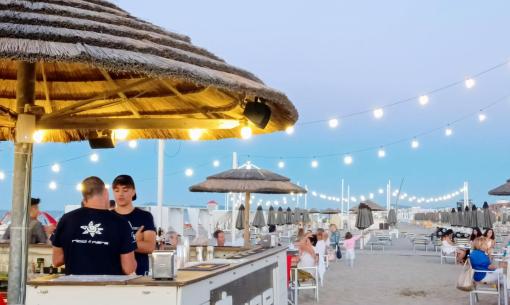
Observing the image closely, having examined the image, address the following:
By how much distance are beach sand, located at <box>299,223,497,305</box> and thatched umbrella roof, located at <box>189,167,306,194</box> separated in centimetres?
226

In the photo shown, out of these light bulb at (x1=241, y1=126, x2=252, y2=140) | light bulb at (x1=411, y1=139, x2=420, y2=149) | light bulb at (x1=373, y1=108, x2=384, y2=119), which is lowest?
light bulb at (x1=241, y1=126, x2=252, y2=140)

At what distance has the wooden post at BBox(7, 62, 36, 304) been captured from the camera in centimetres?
455

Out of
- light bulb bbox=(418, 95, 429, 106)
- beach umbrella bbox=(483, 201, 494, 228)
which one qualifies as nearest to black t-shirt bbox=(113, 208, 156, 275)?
light bulb bbox=(418, 95, 429, 106)

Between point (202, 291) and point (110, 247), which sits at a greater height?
point (110, 247)

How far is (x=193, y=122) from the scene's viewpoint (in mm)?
5746

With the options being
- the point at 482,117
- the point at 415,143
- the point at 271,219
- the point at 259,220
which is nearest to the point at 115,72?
the point at 482,117

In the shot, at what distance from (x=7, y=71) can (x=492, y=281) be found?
7217 mm

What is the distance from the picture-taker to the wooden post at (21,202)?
4.55 metres

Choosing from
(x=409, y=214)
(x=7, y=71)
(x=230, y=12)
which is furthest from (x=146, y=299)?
(x=230, y=12)

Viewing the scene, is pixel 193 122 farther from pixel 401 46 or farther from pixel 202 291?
pixel 401 46

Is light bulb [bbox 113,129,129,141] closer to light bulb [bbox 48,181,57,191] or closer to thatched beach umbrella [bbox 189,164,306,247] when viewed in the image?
thatched beach umbrella [bbox 189,164,306,247]

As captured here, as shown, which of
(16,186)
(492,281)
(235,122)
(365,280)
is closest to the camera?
(16,186)

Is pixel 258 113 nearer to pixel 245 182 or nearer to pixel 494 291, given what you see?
pixel 494 291

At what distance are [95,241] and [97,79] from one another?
295 centimetres
